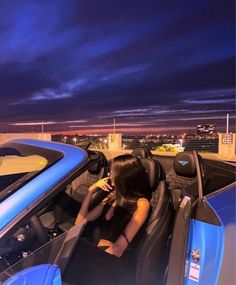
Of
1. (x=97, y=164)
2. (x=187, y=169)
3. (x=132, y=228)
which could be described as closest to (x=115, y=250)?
(x=132, y=228)

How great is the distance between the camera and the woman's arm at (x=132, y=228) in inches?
101

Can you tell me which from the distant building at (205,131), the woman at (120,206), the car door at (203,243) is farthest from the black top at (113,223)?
the distant building at (205,131)

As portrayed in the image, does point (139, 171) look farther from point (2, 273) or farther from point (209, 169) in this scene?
point (2, 273)

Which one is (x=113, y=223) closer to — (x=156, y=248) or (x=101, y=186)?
(x=101, y=186)

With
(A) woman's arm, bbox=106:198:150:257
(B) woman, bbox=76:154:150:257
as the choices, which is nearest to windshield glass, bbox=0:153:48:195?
(B) woman, bbox=76:154:150:257

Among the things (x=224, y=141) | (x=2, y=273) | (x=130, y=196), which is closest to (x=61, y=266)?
(x=2, y=273)

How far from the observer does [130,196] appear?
2822 millimetres

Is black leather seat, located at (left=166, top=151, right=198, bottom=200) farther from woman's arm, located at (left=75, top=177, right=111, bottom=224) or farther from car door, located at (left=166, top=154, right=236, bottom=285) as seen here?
woman's arm, located at (left=75, top=177, right=111, bottom=224)

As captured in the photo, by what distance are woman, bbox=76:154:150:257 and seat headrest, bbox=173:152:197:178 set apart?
0.98 ft

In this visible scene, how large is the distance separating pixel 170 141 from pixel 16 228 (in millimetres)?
8280

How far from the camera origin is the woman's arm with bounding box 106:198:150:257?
2.57m

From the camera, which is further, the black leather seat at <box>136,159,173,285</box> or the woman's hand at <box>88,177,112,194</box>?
the woman's hand at <box>88,177,112,194</box>

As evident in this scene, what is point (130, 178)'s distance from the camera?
2754 millimetres

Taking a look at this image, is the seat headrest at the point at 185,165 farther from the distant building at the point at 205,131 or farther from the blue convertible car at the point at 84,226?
the distant building at the point at 205,131
